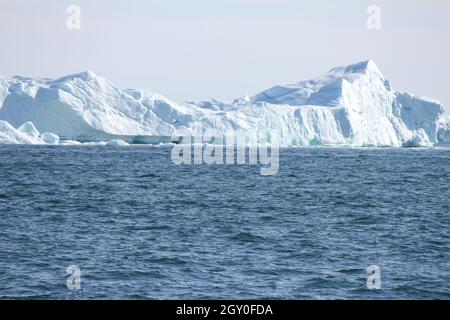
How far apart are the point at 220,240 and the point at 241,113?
96.4 metres

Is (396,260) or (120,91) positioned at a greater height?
(120,91)

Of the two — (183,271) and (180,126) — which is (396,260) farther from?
(180,126)

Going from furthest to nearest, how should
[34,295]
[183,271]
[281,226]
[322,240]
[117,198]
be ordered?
[117,198] < [281,226] < [322,240] < [183,271] < [34,295]

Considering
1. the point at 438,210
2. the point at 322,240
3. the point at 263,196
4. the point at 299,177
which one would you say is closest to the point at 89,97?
the point at 299,177

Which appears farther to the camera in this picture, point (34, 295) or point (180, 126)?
point (180, 126)

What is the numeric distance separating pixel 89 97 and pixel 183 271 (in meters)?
85.6

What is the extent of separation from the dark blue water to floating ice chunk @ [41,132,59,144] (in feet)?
161

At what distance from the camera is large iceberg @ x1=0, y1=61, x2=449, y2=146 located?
95.4 meters

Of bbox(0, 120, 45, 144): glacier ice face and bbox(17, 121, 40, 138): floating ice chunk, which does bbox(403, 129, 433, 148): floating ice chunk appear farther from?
bbox(17, 121, 40, 138): floating ice chunk

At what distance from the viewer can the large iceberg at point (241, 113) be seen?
95.4 m

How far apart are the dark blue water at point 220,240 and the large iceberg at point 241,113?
5039cm

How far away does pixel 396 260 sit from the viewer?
21.2 metres

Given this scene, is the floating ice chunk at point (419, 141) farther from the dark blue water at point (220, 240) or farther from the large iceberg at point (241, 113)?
the dark blue water at point (220, 240)

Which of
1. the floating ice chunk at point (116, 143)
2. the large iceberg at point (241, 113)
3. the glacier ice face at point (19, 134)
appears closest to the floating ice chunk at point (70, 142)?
the large iceberg at point (241, 113)
